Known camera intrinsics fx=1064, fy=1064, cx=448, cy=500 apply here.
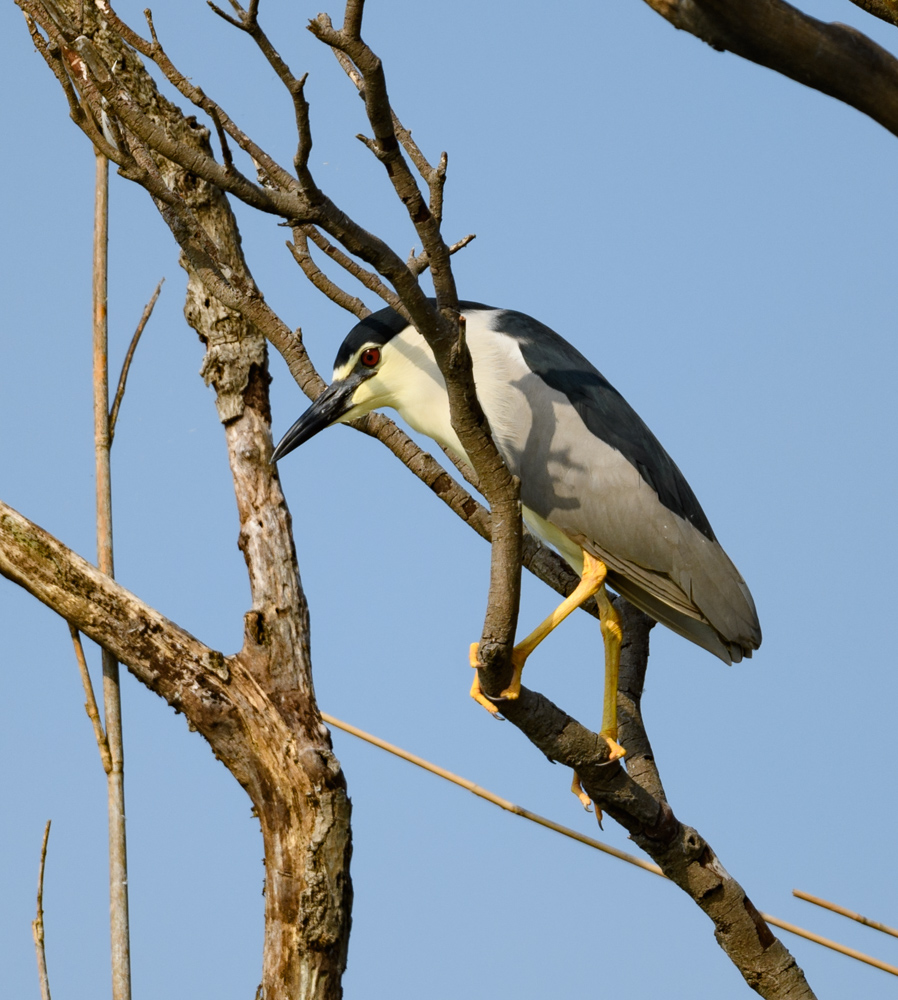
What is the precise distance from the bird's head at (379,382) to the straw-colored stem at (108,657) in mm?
510

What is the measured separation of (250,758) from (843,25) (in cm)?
260

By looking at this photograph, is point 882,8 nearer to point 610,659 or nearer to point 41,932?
point 610,659

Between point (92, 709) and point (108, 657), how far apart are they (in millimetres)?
161

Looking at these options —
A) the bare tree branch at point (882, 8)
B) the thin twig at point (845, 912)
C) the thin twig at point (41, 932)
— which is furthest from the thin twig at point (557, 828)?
the bare tree branch at point (882, 8)

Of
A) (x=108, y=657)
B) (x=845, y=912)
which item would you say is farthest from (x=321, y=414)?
(x=845, y=912)

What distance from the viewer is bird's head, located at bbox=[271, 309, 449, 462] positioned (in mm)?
2969

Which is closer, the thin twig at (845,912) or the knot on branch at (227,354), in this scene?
the thin twig at (845,912)

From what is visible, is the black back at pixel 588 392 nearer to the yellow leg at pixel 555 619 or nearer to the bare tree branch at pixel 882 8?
the yellow leg at pixel 555 619

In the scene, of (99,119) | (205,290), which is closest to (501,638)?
(99,119)

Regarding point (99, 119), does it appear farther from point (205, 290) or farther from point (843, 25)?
point (843, 25)

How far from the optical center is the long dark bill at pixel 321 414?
308cm

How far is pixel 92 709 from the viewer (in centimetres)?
289

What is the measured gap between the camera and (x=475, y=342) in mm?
2893

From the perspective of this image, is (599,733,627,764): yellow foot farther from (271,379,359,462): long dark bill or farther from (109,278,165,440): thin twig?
(109,278,165,440): thin twig
